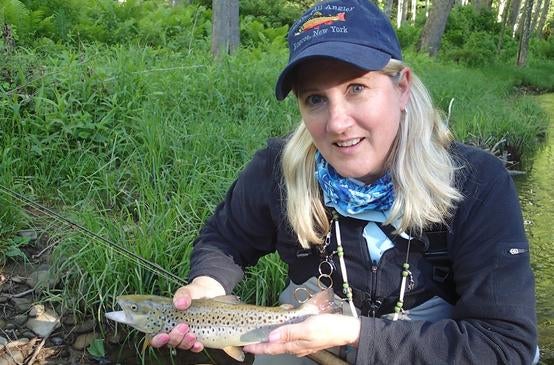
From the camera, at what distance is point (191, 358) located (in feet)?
11.9

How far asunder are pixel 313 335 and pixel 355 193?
0.52 metres

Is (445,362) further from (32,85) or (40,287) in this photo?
(32,85)

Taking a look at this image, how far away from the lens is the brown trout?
2176 mm

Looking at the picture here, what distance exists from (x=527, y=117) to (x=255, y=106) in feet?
19.2

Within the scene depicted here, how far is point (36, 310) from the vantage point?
11.8ft

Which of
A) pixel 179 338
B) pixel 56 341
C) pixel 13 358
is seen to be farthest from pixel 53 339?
pixel 179 338

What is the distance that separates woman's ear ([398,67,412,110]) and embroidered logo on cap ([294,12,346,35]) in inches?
11.4

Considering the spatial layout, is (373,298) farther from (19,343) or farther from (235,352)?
(19,343)

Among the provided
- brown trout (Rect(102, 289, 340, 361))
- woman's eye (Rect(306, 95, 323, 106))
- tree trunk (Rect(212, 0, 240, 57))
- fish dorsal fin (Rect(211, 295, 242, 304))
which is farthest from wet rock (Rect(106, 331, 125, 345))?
tree trunk (Rect(212, 0, 240, 57))

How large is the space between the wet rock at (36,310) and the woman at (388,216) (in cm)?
165

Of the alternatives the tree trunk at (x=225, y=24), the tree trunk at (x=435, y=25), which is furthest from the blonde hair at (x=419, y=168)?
the tree trunk at (x=435, y=25)

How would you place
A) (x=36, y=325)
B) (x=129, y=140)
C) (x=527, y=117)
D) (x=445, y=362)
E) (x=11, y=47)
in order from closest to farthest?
(x=445, y=362) → (x=36, y=325) → (x=129, y=140) → (x=11, y=47) → (x=527, y=117)

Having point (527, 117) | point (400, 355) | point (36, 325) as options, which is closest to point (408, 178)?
point (400, 355)

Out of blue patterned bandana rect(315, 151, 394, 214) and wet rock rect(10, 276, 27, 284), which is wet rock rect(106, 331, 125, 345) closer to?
wet rock rect(10, 276, 27, 284)
